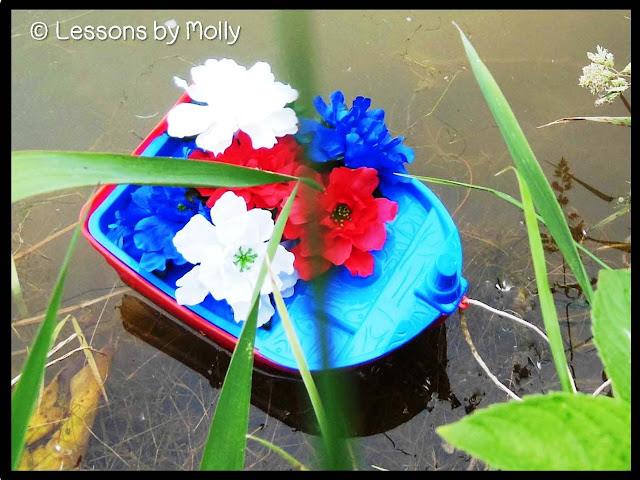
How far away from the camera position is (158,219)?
619 mm

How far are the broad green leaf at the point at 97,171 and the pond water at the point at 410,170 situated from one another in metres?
0.34

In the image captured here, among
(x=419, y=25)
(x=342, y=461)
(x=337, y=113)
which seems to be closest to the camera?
(x=342, y=461)

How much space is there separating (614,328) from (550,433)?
78 millimetres

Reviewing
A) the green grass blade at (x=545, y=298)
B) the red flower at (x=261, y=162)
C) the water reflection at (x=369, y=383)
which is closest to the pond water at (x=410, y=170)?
the water reflection at (x=369, y=383)

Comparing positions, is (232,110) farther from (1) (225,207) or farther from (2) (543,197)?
(2) (543,197)

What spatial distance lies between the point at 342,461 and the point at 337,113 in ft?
1.29

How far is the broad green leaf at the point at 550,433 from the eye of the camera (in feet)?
0.74

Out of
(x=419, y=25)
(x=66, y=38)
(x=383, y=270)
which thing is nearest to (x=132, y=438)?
(x=383, y=270)

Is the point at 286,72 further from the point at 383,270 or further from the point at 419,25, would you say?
the point at 383,270

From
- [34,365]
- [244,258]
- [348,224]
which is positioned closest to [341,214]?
[348,224]

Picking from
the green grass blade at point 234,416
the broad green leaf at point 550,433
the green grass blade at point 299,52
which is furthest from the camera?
the green grass blade at point 299,52

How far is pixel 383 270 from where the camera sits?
2.12 ft

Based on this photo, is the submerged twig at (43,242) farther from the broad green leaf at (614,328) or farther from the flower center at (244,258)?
the broad green leaf at (614,328)

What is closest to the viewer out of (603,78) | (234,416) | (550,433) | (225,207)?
(550,433)
